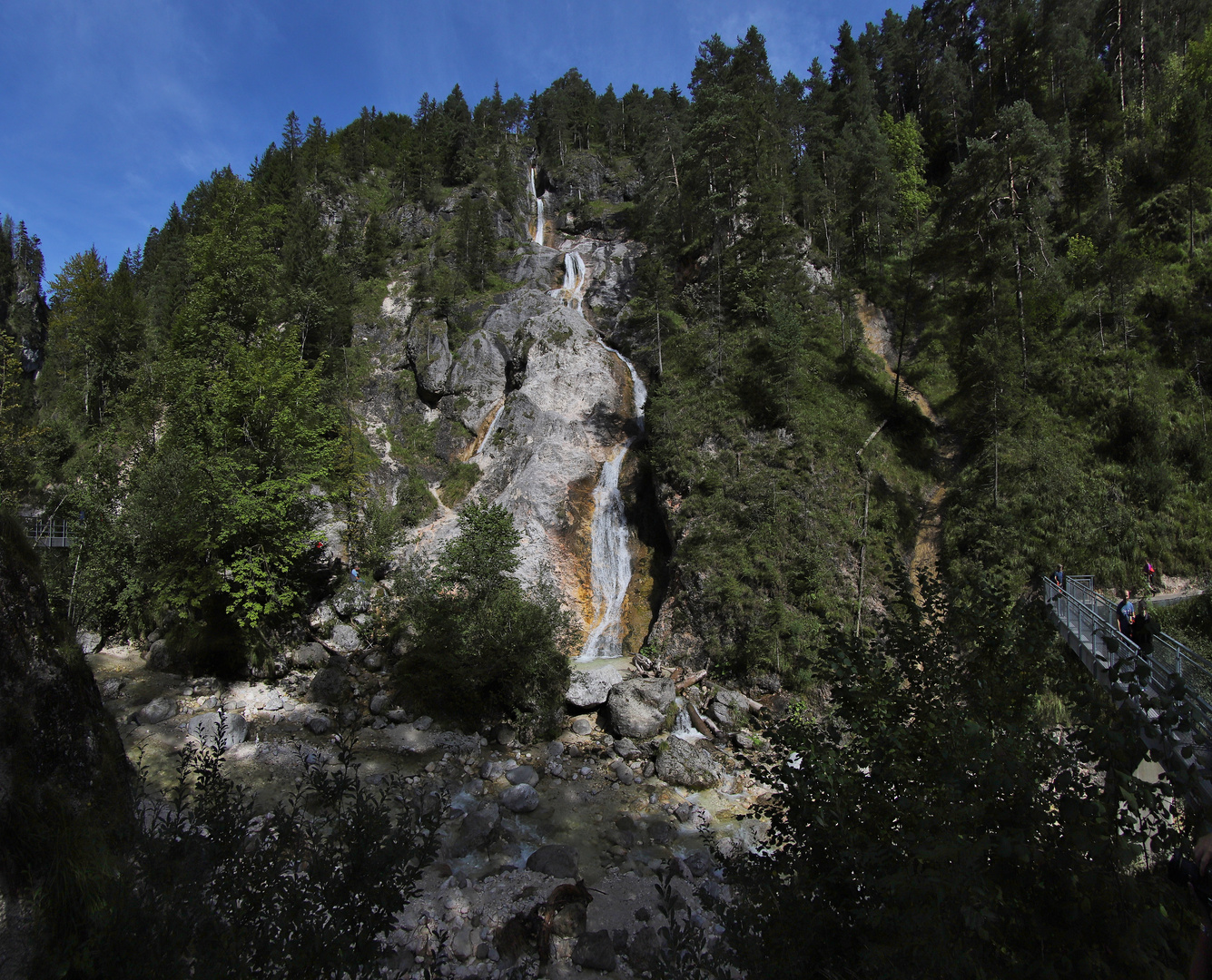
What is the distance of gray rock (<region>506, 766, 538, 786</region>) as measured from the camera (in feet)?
45.7

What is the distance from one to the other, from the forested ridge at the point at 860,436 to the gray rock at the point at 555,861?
6.10 metres

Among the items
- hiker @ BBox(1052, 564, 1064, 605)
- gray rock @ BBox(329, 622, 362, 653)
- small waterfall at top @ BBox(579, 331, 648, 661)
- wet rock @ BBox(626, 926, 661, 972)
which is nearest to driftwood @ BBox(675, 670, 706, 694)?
small waterfall at top @ BBox(579, 331, 648, 661)

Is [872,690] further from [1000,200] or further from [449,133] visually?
[449,133]

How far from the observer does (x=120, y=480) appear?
24.4 meters

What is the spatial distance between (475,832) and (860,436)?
916 inches

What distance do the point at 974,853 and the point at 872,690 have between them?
224cm

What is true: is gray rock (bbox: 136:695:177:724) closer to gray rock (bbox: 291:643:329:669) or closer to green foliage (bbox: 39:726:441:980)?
gray rock (bbox: 291:643:329:669)

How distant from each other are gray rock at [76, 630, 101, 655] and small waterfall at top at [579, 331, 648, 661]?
1786 centimetres

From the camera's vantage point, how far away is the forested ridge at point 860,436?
3.74 m

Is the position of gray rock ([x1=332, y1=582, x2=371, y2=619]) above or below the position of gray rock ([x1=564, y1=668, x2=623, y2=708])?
above

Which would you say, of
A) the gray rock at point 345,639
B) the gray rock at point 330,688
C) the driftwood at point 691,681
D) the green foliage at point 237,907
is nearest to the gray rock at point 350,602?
the gray rock at point 345,639

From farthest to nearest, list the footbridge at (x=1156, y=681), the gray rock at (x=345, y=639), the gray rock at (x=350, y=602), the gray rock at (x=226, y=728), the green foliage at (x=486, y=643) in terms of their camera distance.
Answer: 1. the gray rock at (x=350, y=602)
2. the gray rock at (x=345, y=639)
3. the green foliage at (x=486, y=643)
4. the gray rock at (x=226, y=728)
5. the footbridge at (x=1156, y=681)

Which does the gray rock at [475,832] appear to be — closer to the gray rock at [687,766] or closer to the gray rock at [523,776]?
the gray rock at [523,776]

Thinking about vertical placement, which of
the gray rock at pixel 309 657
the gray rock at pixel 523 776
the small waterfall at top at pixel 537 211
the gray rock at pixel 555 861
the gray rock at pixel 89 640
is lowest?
the gray rock at pixel 555 861
